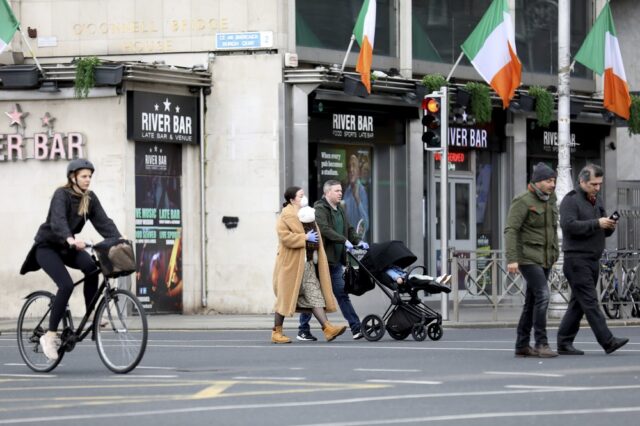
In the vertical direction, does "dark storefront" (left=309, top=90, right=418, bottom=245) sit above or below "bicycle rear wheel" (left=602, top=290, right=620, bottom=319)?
above

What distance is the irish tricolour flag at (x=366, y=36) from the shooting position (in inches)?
1078

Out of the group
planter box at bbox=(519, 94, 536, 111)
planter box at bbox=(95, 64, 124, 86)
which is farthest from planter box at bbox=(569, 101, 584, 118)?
planter box at bbox=(95, 64, 124, 86)

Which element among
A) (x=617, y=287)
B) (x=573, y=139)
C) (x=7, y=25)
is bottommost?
(x=617, y=287)

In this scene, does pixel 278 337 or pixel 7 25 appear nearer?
pixel 278 337

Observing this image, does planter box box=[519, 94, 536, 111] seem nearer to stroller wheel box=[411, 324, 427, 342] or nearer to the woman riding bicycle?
stroller wheel box=[411, 324, 427, 342]

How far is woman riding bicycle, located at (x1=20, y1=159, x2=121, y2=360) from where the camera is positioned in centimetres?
1405

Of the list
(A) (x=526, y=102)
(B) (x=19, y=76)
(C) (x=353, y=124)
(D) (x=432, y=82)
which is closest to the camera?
(B) (x=19, y=76)

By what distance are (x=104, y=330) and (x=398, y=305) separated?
5.87 m

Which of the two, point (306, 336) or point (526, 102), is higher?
point (526, 102)

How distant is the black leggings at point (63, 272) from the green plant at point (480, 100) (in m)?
17.4

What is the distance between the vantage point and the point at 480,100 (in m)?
30.9

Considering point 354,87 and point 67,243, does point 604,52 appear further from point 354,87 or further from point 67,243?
point 67,243

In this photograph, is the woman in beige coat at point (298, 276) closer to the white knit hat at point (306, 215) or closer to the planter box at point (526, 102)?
the white knit hat at point (306, 215)

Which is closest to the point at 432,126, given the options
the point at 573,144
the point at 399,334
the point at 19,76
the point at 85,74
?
the point at 399,334
